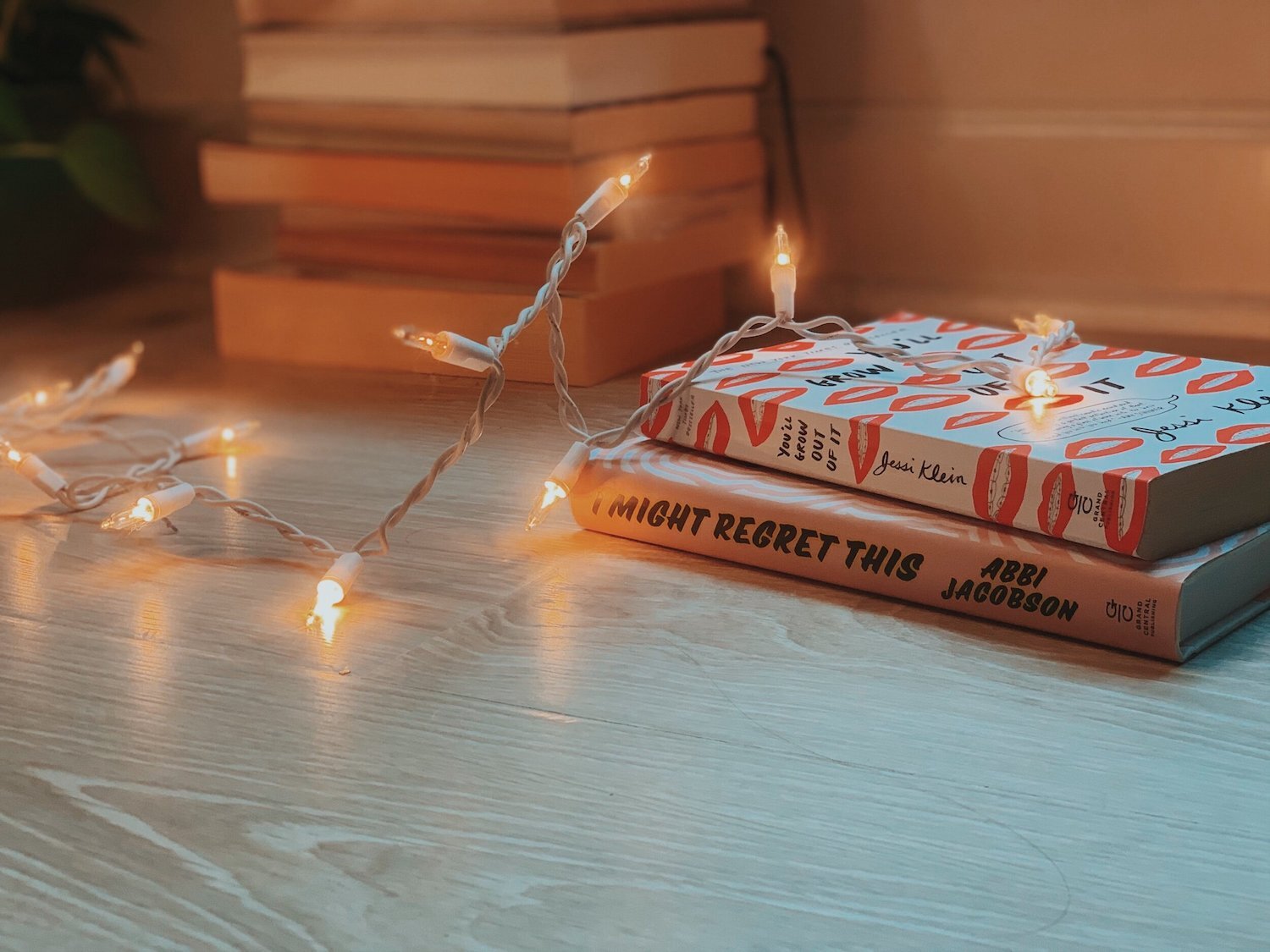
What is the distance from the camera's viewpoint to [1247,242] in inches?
38.9

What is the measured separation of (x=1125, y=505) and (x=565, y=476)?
246 mm

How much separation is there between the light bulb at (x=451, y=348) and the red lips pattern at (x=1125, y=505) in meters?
0.24

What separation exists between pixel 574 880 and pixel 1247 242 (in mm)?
821

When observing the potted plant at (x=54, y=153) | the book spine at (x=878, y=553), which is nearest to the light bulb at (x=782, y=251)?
the book spine at (x=878, y=553)

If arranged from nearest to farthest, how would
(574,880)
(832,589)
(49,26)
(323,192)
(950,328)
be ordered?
(574,880), (832,589), (950,328), (323,192), (49,26)

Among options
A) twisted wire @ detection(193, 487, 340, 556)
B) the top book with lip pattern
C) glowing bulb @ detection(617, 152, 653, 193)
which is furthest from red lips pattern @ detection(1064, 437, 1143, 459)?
twisted wire @ detection(193, 487, 340, 556)

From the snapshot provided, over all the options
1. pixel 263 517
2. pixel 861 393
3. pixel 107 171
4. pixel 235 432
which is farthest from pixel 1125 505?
pixel 107 171

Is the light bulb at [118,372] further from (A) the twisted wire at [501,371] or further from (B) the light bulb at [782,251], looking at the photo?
(B) the light bulb at [782,251]

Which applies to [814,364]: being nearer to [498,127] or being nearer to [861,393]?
[861,393]

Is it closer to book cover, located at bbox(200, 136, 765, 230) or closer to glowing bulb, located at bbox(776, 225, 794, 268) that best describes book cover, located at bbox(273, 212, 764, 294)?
book cover, located at bbox(200, 136, 765, 230)

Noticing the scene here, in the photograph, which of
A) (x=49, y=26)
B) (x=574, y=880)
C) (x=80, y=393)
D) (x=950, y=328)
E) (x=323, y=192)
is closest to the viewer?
(x=574, y=880)

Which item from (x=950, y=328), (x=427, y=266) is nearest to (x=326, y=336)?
(x=427, y=266)

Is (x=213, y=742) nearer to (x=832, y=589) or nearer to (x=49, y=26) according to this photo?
(x=832, y=589)

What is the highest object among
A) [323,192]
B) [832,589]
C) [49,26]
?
[49,26]
